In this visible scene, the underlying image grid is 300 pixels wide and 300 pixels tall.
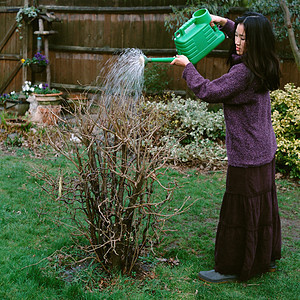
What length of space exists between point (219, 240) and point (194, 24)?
4.98ft

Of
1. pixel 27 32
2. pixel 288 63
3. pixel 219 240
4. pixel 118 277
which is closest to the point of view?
pixel 118 277

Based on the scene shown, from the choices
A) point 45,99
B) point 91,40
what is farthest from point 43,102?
point 91,40

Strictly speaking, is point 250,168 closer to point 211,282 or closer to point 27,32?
point 211,282

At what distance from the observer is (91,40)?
9219 millimetres

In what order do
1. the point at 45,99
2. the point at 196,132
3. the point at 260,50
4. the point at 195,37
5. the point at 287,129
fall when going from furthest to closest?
the point at 45,99, the point at 196,132, the point at 287,129, the point at 195,37, the point at 260,50

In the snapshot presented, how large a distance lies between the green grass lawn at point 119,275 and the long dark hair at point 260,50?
120 cm

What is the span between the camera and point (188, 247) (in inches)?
143

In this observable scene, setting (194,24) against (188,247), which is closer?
(194,24)

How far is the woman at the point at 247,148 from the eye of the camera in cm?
279

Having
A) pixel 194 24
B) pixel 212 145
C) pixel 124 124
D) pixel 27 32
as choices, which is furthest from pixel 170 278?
pixel 27 32

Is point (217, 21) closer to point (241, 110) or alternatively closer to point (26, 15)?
point (241, 110)

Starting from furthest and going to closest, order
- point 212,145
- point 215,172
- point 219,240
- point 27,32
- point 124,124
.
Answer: point 27,32, point 212,145, point 215,172, point 219,240, point 124,124

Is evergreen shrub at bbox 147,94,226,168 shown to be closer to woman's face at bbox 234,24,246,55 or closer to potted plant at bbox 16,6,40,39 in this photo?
woman's face at bbox 234,24,246,55

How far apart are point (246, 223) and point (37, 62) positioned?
23.4 feet
